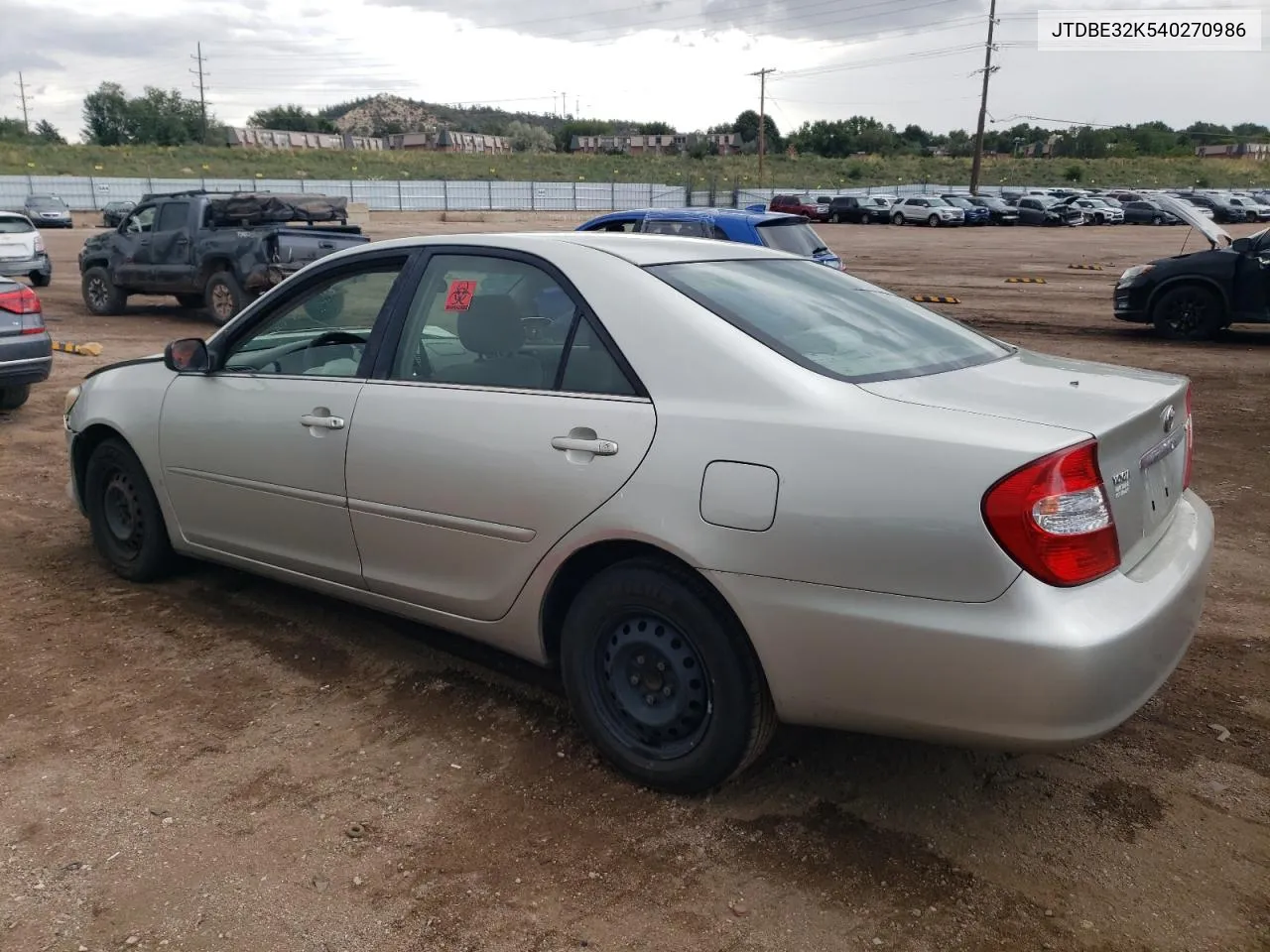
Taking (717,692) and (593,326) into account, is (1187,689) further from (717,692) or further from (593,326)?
(593,326)

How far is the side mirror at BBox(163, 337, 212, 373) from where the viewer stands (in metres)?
4.34

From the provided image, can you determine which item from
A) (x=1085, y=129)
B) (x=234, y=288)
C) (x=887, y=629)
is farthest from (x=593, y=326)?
(x=1085, y=129)

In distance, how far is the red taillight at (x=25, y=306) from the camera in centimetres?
815

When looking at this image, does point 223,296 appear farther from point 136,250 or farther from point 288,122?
point 288,122

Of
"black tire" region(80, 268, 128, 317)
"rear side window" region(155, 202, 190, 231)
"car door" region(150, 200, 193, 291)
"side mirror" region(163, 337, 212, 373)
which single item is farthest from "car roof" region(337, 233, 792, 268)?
"black tire" region(80, 268, 128, 317)

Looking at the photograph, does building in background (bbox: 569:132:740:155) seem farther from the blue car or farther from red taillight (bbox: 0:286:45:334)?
red taillight (bbox: 0:286:45:334)

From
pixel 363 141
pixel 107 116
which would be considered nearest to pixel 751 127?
pixel 363 141

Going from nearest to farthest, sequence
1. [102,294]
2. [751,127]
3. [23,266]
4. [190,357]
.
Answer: [190,357] → [102,294] → [23,266] → [751,127]

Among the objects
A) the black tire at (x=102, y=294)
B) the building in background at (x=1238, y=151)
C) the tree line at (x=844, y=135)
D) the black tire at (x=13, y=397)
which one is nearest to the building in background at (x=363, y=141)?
Result: the tree line at (x=844, y=135)

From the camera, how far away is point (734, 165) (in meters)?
83.6

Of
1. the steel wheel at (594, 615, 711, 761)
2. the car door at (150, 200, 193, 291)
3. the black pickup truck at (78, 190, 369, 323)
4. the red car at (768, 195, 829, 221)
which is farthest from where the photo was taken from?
the red car at (768, 195, 829, 221)

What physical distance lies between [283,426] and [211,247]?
1142 cm

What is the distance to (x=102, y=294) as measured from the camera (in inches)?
635

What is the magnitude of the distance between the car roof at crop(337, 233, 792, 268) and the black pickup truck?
10396 mm
